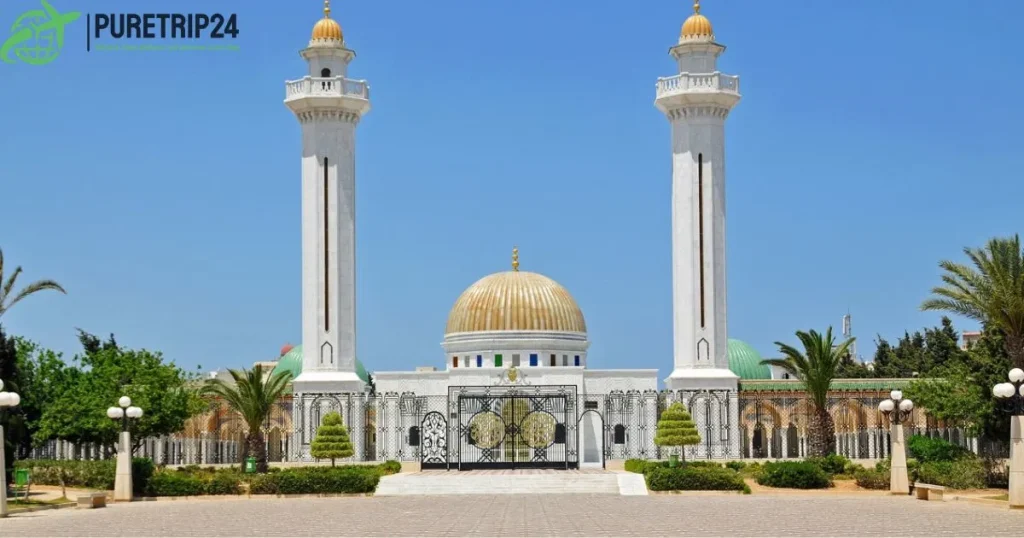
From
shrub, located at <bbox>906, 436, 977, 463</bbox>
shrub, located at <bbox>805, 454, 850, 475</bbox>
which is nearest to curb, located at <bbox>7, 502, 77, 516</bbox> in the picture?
shrub, located at <bbox>805, 454, 850, 475</bbox>

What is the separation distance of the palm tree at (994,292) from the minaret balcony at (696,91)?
17.7 meters

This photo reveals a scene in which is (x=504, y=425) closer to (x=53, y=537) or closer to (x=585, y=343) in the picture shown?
(x=585, y=343)

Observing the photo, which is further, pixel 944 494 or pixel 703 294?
pixel 703 294

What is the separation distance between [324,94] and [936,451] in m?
25.2

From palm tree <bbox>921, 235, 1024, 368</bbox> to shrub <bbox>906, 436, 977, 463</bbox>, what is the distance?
4155 mm

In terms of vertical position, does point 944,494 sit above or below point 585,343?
below

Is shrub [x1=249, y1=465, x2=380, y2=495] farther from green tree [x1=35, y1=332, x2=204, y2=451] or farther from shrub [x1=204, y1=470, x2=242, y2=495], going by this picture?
green tree [x1=35, y1=332, x2=204, y2=451]

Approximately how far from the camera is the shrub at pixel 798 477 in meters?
35.3

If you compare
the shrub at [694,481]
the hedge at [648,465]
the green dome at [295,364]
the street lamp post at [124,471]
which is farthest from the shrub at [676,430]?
the green dome at [295,364]

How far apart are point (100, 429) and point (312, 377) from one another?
498 inches

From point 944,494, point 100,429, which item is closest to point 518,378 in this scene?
point 100,429

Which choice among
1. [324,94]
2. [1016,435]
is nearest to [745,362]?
[324,94]

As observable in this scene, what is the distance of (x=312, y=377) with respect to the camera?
52.6 m

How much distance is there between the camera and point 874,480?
35.2 meters
